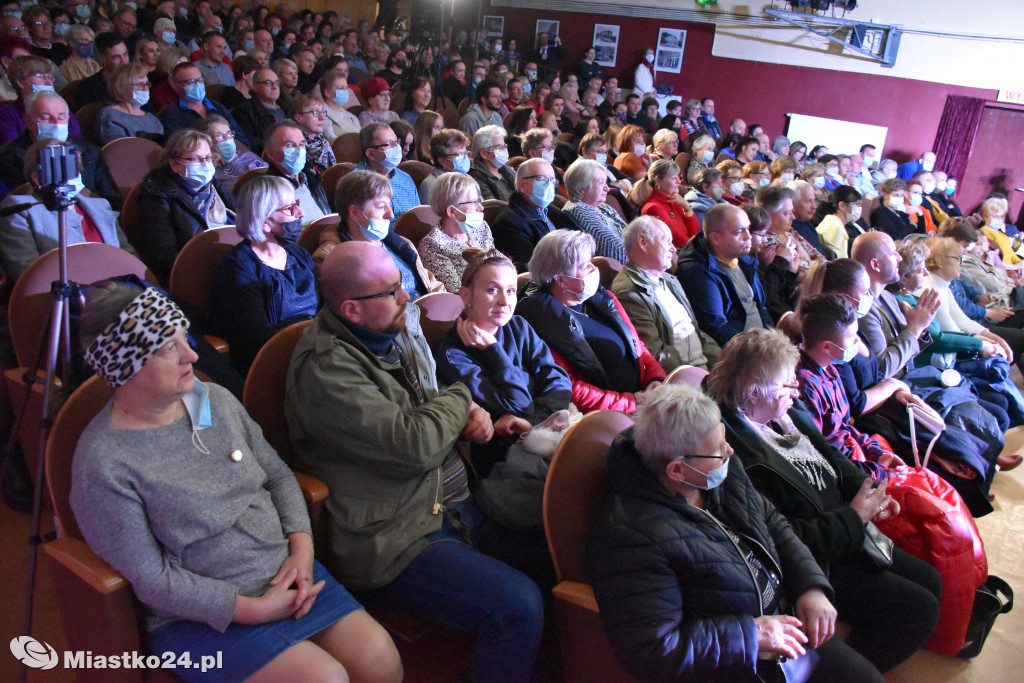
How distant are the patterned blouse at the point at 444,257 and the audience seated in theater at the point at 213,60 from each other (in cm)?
400

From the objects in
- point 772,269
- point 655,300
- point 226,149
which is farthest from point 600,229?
point 226,149

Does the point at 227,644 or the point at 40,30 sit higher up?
the point at 40,30

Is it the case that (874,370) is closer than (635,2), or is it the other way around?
(874,370)

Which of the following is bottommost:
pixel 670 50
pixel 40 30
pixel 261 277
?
pixel 261 277

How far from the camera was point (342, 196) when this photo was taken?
2.82 meters

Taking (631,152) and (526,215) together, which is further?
(631,152)

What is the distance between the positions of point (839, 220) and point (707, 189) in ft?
3.31

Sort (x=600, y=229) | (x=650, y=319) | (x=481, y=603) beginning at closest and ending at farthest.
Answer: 1. (x=481, y=603)
2. (x=650, y=319)
3. (x=600, y=229)

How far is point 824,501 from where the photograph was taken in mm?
2072

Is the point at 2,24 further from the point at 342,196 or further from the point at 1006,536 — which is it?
the point at 1006,536

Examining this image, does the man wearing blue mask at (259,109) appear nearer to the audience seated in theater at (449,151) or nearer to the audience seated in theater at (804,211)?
the audience seated in theater at (449,151)

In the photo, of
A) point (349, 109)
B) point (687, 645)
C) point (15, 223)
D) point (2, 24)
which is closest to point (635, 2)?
point (349, 109)

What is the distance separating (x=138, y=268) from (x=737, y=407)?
1941 mm

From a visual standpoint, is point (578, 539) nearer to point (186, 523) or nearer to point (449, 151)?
point (186, 523)
